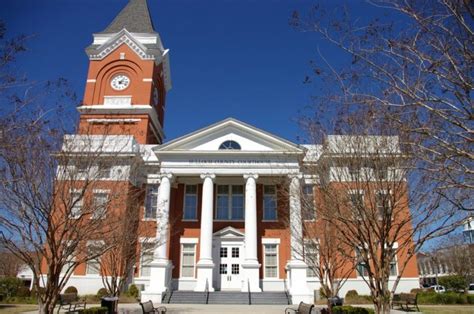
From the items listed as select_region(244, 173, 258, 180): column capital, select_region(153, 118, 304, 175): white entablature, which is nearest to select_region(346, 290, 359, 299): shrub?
select_region(153, 118, 304, 175): white entablature

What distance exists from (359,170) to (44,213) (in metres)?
9.85

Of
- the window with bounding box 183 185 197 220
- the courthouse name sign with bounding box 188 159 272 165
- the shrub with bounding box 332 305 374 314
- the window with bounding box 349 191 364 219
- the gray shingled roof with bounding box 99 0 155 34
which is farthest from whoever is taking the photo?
the gray shingled roof with bounding box 99 0 155 34

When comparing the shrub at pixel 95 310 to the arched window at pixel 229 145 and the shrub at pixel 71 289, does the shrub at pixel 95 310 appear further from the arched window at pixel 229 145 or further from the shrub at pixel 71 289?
the arched window at pixel 229 145

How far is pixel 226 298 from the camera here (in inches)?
968

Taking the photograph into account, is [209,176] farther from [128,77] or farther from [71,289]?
[128,77]

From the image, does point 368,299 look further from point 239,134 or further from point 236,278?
point 239,134

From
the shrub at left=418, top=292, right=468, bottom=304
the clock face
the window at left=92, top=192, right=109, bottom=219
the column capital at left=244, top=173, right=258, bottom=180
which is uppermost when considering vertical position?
the clock face

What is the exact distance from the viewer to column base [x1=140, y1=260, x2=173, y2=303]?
2472 cm

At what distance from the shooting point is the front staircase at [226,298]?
24266 millimetres

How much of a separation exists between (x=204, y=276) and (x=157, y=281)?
3137 millimetres

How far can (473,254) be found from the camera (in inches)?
1481

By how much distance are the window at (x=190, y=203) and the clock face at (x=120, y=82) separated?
1267cm

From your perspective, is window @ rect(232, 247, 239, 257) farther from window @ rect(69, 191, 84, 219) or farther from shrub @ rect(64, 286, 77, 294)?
window @ rect(69, 191, 84, 219)

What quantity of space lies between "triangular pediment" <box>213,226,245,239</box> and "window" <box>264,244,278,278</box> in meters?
2.22
